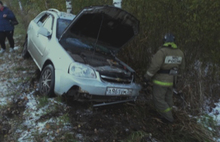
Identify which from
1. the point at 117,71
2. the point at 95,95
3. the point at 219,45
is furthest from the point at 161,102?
the point at 219,45

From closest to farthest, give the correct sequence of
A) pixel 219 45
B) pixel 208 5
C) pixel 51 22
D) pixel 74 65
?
pixel 74 65 < pixel 208 5 < pixel 219 45 < pixel 51 22

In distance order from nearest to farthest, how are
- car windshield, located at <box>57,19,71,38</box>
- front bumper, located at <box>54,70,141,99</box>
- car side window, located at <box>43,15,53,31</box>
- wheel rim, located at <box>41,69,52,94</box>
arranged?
1. front bumper, located at <box>54,70,141,99</box>
2. wheel rim, located at <box>41,69,52,94</box>
3. car windshield, located at <box>57,19,71,38</box>
4. car side window, located at <box>43,15,53,31</box>

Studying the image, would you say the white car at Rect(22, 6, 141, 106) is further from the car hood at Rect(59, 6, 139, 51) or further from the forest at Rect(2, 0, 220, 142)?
the forest at Rect(2, 0, 220, 142)

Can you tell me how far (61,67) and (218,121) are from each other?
337 centimetres

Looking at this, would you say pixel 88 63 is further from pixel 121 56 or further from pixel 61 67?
pixel 121 56

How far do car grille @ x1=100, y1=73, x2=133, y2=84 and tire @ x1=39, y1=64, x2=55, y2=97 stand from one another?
904mm

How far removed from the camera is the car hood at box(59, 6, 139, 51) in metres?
3.50

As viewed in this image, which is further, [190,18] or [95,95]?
[190,18]

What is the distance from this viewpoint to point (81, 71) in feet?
9.71

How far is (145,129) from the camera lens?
3.15 m

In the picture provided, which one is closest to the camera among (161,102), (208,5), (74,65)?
(74,65)

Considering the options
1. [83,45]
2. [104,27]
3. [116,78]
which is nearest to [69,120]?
[116,78]

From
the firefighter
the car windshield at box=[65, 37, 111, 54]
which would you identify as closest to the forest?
the firefighter

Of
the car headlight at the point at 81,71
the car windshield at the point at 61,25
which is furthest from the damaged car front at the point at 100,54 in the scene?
the car windshield at the point at 61,25
